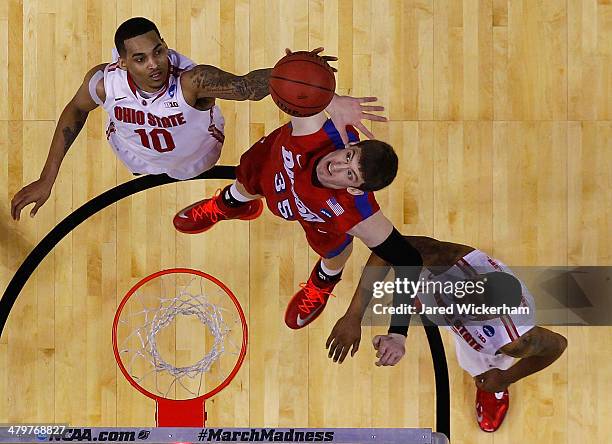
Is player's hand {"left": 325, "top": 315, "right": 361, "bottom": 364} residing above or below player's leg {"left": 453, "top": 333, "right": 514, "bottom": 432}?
above

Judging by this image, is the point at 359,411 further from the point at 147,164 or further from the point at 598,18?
the point at 598,18

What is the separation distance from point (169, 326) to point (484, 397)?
1207 millimetres

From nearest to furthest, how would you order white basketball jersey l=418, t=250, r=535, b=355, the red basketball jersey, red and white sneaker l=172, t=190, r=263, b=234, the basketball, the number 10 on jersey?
1. the basketball
2. the red basketball jersey
3. the number 10 on jersey
4. white basketball jersey l=418, t=250, r=535, b=355
5. red and white sneaker l=172, t=190, r=263, b=234

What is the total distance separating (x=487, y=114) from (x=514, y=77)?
0.57 feet

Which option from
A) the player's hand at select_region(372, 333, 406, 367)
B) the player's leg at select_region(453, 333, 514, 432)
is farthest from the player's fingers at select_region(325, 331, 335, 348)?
the player's leg at select_region(453, 333, 514, 432)

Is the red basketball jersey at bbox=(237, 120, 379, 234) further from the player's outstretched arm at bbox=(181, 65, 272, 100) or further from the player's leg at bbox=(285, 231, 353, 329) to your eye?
the player's outstretched arm at bbox=(181, 65, 272, 100)

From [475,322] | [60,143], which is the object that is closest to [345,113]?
[475,322]

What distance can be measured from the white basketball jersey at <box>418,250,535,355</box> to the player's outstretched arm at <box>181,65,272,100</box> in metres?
0.89

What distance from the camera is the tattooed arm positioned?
248cm

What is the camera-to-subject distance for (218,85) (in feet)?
8.15

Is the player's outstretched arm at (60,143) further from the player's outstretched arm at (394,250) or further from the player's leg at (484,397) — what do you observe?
the player's leg at (484,397)

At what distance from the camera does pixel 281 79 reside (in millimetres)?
2383

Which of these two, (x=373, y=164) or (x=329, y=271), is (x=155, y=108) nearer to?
(x=373, y=164)

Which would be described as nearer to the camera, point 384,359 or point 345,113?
point 345,113
